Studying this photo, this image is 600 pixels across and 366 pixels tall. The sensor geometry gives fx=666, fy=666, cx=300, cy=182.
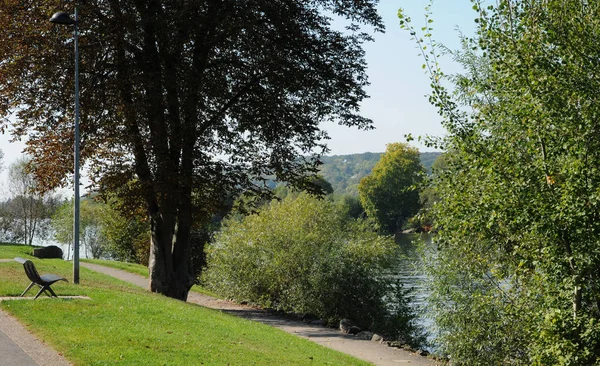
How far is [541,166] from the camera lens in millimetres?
9977

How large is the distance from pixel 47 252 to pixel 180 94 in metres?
20.1

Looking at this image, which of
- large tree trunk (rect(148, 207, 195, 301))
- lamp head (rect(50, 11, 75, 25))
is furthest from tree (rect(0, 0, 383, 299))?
lamp head (rect(50, 11, 75, 25))

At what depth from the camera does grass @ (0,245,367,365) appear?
33.4ft

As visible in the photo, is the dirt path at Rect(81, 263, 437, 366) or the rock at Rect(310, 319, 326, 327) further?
the rock at Rect(310, 319, 326, 327)

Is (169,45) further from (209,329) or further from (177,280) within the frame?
(209,329)

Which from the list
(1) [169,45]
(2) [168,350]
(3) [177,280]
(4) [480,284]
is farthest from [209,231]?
(2) [168,350]

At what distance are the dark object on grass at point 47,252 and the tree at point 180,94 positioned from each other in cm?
1607

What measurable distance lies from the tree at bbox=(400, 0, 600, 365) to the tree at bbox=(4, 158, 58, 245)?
48.5 meters

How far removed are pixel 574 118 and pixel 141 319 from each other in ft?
28.2

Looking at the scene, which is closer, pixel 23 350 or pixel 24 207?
pixel 23 350

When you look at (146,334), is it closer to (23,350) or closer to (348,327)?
(23,350)

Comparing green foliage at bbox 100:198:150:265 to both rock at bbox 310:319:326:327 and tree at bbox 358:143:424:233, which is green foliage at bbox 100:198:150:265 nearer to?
rock at bbox 310:319:326:327

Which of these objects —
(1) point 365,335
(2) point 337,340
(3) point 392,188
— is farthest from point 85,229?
(3) point 392,188

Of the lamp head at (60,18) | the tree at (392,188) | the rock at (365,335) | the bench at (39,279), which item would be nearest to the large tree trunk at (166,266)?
the rock at (365,335)
